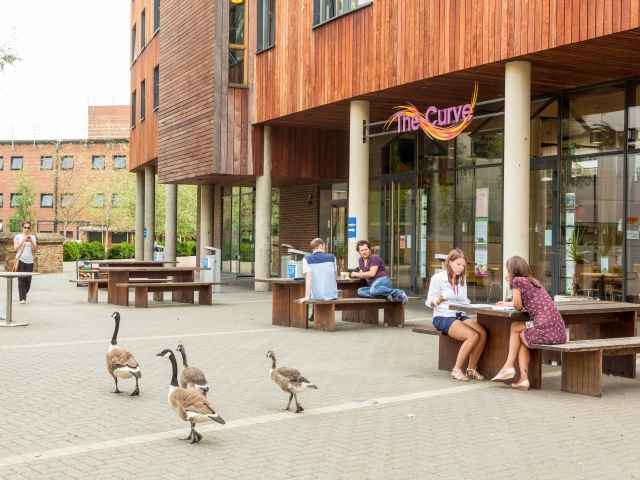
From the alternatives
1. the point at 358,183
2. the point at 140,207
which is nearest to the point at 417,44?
the point at 358,183

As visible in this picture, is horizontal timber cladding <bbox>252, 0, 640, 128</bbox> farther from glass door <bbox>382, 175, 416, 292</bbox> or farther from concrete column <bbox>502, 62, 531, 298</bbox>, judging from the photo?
glass door <bbox>382, 175, 416, 292</bbox>

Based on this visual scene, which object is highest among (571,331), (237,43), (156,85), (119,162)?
(119,162)

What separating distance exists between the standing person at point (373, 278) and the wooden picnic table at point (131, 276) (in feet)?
20.3

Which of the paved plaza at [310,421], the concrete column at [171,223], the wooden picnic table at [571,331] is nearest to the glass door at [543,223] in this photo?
the paved plaza at [310,421]

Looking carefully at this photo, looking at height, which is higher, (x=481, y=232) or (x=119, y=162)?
(x=119, y=162)

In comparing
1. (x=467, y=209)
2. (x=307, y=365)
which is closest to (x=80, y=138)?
(x=467, y=209)

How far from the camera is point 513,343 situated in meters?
8.71

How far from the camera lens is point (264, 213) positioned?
77.4ft

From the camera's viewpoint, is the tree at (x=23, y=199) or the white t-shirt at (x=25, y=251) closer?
the white t-shirt at (x=25, y=251)

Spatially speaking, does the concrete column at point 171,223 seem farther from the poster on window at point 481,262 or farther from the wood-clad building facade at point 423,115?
the poster on window at point 481,262

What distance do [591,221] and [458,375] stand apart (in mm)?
7857

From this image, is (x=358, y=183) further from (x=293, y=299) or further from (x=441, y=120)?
(x=293, y=299)

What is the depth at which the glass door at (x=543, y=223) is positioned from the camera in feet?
54.6

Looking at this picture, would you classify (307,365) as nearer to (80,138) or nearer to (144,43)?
(144,43)
